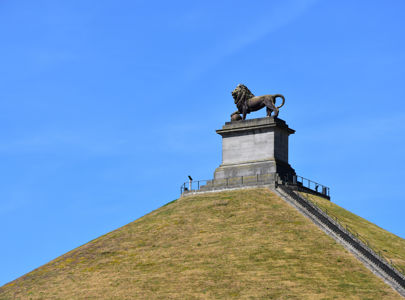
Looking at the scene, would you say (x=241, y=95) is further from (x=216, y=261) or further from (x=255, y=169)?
(x=216, y=261)

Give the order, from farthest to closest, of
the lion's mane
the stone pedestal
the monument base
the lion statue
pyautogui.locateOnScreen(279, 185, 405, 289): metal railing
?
the lion's mane, the lion statue, the stone pedestal, the monument base, pyautogui.locateOnScreen(279, 185, 405, 289): metal railing

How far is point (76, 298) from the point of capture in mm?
61438

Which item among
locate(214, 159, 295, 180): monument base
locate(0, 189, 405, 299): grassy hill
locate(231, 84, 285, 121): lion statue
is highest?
locate(231, 84, 285, 121): lion statue

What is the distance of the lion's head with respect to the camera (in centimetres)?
8377

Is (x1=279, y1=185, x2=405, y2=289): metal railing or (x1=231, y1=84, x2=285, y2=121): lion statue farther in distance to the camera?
(x1=231, y1=84, x2=285, y2=121): lion statue

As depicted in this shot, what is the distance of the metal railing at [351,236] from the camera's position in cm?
6119

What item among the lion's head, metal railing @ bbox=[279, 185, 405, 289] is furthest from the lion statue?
metal railing @ bbox=[279, 185, 405, 289]

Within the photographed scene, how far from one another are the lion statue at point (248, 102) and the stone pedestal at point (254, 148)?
1.05 m

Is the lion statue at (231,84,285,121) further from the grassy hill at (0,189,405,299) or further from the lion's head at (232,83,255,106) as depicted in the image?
the grassy hill at (0,189,405,299)

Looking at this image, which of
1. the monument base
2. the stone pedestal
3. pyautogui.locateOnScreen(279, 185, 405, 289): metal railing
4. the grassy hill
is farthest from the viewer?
the stone pedestal

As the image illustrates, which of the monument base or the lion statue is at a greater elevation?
the lion statue

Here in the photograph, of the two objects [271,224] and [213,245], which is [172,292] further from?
[271,224]

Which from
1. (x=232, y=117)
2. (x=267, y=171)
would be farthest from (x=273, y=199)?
(x=232, y=117)

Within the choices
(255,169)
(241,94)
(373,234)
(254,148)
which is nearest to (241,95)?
(241,94)
